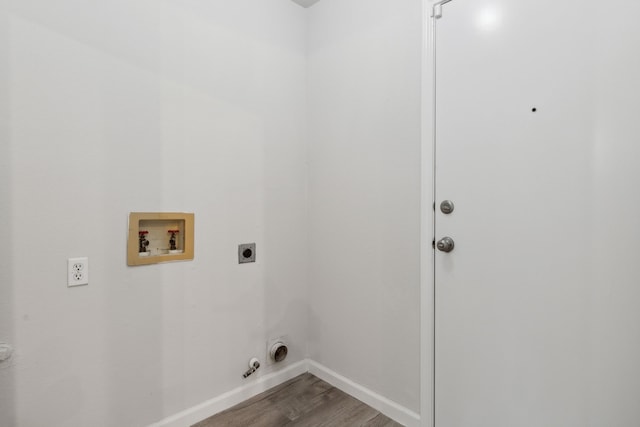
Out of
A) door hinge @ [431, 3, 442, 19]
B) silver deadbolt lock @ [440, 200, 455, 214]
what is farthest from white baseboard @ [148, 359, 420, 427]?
door hinge @ [431, 3, 442, 19]

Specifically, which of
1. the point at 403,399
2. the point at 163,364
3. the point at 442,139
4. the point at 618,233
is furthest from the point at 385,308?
the point at 163,364

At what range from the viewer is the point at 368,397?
179 centimetres

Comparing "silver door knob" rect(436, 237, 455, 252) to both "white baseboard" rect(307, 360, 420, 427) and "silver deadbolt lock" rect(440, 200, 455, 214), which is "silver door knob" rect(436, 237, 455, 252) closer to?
"silver deadbolt lock" rect(440, 200, 455, 214)

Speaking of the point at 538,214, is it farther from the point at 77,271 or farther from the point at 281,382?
the point at 77,271

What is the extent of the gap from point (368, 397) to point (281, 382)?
55 centimetres

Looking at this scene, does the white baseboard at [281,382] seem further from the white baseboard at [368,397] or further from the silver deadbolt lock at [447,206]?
the silver deadbolt lock at [447,206]

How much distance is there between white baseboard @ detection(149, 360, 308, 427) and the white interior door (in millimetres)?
904

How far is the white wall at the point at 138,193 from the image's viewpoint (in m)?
1.22

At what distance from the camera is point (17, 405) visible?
1200mm

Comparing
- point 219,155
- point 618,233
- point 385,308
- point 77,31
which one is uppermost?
point 77,31

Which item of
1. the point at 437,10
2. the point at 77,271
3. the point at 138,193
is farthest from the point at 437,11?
the point at 77,271

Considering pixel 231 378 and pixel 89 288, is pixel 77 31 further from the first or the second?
pixel 231 378

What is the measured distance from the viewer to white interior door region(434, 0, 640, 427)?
109 cm

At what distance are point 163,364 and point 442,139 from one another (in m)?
1.68
